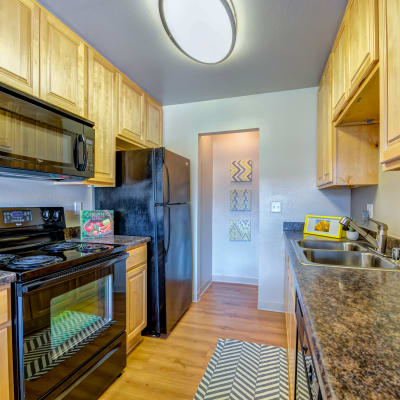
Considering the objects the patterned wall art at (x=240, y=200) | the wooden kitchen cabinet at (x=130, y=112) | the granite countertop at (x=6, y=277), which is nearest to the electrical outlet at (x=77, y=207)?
the wooden kitchen cabinet at (x=130, y=112)

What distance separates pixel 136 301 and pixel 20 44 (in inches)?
72.6

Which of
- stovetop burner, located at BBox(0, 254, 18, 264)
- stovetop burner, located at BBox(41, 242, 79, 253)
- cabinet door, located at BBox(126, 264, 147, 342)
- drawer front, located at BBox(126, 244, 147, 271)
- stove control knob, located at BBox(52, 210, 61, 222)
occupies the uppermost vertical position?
stove control knob, located at BBox(52, 210, 61, 222)

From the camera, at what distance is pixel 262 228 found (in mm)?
2682

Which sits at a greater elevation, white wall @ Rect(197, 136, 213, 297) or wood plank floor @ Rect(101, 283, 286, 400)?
white wall @ Rect(197, 136, 213, 297)

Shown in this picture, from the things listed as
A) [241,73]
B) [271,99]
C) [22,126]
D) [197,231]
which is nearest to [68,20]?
[22,126]

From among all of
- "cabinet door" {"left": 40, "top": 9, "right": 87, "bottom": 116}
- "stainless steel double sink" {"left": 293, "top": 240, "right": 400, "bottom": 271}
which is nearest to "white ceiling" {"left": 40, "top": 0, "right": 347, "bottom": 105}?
"cabinet door" {"left": 40, "top": 9, "right": 87, "bottom": 116}

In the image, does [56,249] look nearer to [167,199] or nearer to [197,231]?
[167,199]

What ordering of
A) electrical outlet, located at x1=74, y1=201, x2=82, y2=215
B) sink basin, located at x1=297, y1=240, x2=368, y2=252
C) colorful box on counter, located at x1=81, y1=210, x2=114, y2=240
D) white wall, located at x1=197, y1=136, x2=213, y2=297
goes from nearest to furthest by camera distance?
sink basin, located at x1=297, y1=240, x2=368, y2=252 → colorful box on counter, located at x1=81, y1=210, x2=114, y2=240 → electrical outlet, located at x1=74, y1=201, x2=82, y2=215 → white wall, located at x1=197, y1=136, x2=213, y2=297

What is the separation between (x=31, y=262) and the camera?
1205 millimetres

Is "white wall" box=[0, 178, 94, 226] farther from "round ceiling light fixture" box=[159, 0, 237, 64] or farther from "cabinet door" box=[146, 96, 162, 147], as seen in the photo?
"round ceiling light fixture" box=[159, 0, 237, 64]

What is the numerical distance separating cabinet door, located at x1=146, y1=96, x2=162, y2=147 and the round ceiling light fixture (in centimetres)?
109

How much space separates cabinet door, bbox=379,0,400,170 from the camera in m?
Answer: 0.82

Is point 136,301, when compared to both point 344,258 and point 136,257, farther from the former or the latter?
point 344,258

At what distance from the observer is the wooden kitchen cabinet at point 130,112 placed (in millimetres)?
2217
